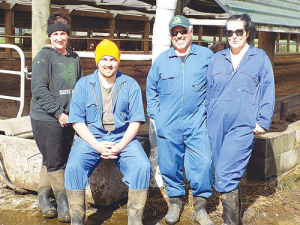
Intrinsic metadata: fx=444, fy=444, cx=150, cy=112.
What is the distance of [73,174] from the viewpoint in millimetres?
3541

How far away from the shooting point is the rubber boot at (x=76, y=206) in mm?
3545

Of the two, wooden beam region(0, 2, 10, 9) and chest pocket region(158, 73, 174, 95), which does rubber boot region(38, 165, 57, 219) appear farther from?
wooden beam region(0, 2, 10, 9)

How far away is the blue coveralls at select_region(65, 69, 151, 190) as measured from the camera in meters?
3.64

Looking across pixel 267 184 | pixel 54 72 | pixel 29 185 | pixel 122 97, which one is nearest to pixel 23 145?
pixel 29 185

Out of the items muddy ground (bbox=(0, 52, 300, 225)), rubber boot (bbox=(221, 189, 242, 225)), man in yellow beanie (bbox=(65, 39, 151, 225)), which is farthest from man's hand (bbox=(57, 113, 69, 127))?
rubber boot (bbox=(221, 189, 242, 225))

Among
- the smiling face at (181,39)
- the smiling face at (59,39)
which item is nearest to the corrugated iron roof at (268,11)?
the smiling face at (181,39)

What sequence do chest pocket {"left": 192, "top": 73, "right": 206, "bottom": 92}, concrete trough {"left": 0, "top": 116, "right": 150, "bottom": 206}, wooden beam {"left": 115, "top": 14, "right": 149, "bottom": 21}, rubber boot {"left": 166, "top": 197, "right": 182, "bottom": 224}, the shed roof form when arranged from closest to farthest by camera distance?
chest pocket {"left": 192, "top": 73, "right": 206, "bottom": 92} < rubber boot {"left": 166, "top": 197, "right": 182, "bottom": 224} < concrete trough {"left": 0, "top": 116, "right": 150, "bottom": 206} < the shed roof < wooden beam {"left": 115, "top": 14, "right": 149, "bottom": 21}

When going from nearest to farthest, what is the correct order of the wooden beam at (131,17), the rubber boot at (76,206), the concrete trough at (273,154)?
the rubber boot at (76,206), the concrete trough at (273,154), the wooden beam at (131,17)

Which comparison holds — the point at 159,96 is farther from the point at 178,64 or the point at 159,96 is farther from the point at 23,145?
the point at 23,145

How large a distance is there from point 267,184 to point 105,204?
73.3 inches

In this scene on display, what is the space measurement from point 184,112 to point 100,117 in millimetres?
715

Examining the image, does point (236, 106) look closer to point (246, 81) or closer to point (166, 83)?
point (246, 81)

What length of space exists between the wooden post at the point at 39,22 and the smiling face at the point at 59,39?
1430 mm

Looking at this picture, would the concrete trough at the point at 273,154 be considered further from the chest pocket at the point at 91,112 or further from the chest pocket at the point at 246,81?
the chest pocket at the point at 91,112
